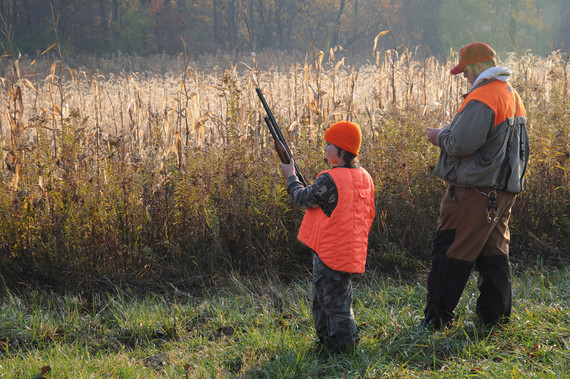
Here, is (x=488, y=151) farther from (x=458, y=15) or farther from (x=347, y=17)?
(x=458, y=15)

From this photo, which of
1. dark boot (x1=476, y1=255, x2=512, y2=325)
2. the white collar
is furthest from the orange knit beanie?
dark boot (x1=476, y1=255, x2=512, y2=325)

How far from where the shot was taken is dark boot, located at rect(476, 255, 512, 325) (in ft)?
12.4

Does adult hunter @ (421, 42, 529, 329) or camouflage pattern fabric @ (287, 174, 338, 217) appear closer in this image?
camouflage pattern fabric @ (287, 174, 338, 217)

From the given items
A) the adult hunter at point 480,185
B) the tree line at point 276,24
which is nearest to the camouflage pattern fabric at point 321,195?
the adult hunter at point 480,185

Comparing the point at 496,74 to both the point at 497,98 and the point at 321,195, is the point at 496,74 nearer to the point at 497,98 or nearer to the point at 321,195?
the point at 497,98

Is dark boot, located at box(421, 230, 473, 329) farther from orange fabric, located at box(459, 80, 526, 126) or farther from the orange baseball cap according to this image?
the orange baseball cap

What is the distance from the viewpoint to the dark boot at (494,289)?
3.77 meters

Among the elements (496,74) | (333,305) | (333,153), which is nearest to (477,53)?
(496,74)

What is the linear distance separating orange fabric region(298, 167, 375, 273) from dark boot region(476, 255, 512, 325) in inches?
38.9

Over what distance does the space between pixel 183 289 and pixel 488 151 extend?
300 centimetres

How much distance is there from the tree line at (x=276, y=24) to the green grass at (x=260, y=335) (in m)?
28.7

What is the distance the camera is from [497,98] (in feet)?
11.6

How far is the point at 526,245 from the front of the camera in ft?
19.2

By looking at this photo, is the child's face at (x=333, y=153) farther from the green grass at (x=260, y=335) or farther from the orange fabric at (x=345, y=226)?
the green grass at (x=260, y=335)
